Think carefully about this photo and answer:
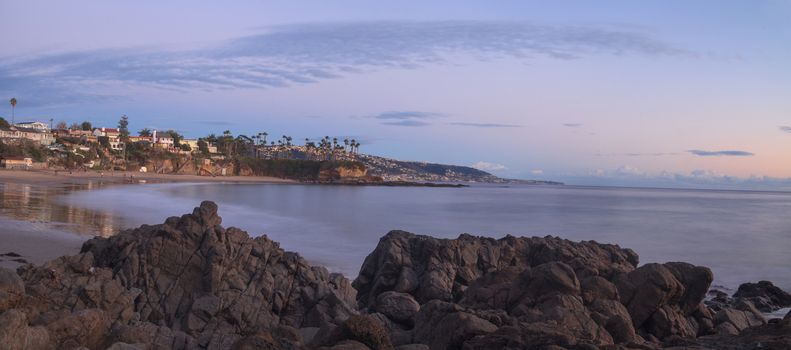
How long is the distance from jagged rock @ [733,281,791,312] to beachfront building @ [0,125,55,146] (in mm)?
112430

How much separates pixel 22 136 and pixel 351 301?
11570cm

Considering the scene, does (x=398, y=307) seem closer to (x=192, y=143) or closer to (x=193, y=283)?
(x=193, y=283)

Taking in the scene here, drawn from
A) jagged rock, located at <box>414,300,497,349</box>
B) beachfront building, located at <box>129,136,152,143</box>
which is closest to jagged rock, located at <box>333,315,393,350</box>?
jagged rock, located at <box>414,300,497,349</box>

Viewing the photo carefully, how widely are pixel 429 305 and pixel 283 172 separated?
152 m

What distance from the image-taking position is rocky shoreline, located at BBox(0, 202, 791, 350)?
8117 mm

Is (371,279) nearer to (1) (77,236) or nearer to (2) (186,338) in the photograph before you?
(2) (186,338)

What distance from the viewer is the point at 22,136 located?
111 meters

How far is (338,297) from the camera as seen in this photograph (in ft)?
43.9

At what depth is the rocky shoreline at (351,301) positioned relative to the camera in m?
8.12

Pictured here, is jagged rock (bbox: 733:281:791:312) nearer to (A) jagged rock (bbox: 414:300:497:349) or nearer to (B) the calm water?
(B) the calm water

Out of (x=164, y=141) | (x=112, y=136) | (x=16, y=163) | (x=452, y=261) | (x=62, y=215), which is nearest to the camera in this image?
(x=452, y=261)

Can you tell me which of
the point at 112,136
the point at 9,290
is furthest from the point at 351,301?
the point at 112,136

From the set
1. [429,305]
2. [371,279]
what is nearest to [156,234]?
[371,279]

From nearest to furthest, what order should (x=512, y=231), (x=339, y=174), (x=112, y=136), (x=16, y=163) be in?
(x=512, y=231) → (x=16, y=163) → (x=112, y=136) → (x=339, y=174)
